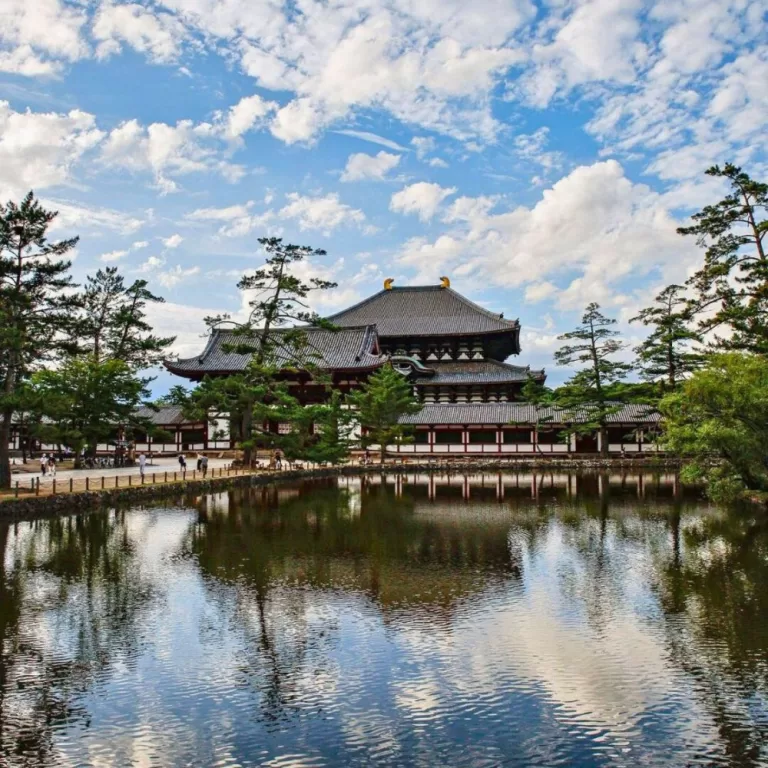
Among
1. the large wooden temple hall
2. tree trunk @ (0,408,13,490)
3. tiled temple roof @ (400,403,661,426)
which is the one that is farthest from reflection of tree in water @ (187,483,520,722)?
tiled temple roof @ (400,403,661,426)

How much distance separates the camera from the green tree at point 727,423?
27.0 meters

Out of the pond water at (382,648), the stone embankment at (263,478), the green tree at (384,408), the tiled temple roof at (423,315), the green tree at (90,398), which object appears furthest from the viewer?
the tiled temple roof at (423,315)

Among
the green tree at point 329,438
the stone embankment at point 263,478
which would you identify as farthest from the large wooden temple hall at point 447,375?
the green tree at point 329,438

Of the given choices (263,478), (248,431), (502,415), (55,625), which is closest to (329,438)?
(248,431)

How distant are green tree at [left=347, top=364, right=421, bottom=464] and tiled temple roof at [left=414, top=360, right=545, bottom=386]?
875cm

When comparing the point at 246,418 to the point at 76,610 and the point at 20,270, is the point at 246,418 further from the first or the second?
the point at 76,610

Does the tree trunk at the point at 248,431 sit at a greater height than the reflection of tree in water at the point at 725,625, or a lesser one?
greater

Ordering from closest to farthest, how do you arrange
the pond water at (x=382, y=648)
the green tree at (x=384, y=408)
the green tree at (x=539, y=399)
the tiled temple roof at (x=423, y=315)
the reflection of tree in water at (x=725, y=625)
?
the pond water at (x=382, y=648) < the reflection of tree in water at (x=725, y=625) < the green tree at (x=384, y=408) < the green tree at (x=539, y=399) < the tiled temple roof at (x=423, y=315)

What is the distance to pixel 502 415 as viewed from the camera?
59125 mm

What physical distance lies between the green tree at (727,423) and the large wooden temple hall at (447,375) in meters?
24.1

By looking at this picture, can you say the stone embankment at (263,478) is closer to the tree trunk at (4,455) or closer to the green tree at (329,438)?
the green tree at (329,438)

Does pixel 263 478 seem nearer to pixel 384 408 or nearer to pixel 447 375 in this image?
A: pixel 384 408

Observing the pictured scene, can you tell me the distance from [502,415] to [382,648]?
158 feet

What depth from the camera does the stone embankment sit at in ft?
91.1
